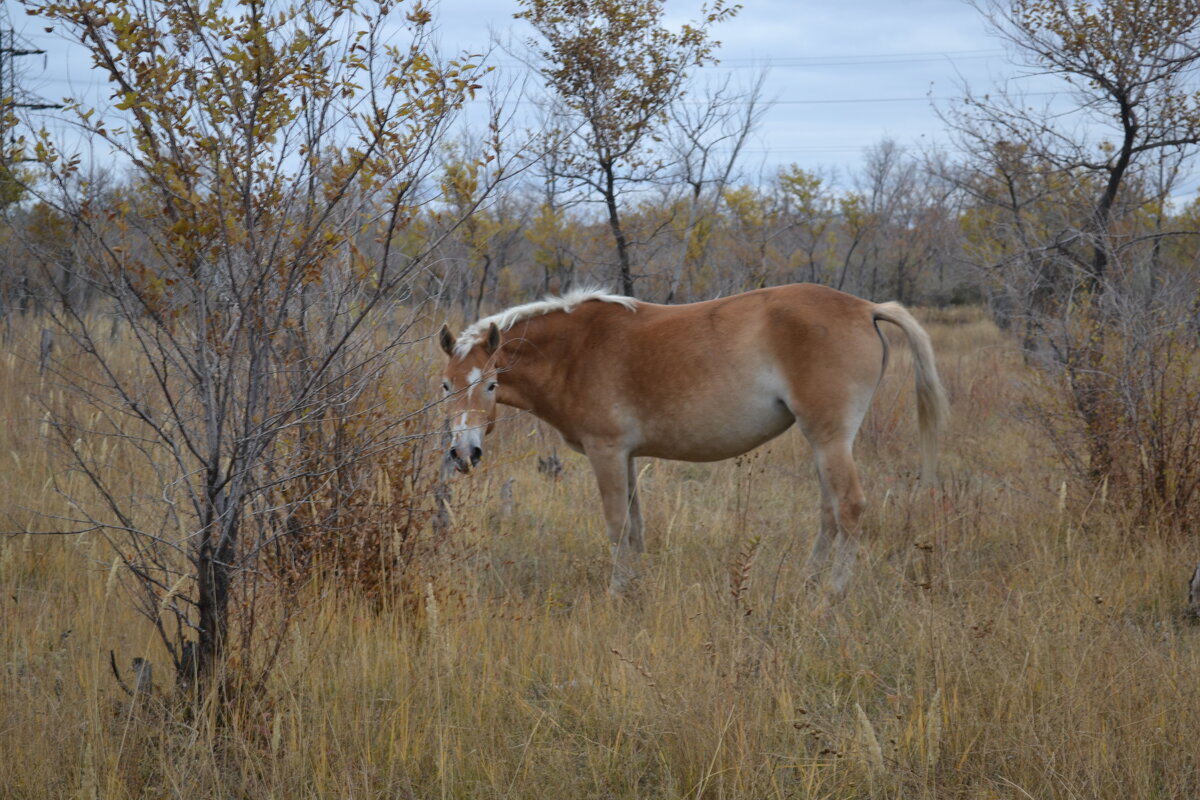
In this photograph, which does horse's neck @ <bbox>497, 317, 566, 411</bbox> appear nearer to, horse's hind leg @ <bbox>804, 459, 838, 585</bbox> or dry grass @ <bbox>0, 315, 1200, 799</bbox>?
dry grass @ <bbox>0, 315, 1200, 799</bbox>

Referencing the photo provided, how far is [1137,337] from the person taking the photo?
5.82m

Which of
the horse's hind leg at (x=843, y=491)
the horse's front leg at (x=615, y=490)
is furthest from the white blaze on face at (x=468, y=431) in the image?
the horse's hind leg at (x=843, y=491)

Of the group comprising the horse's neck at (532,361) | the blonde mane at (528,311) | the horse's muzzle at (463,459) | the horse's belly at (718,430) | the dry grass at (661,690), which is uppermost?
the blonde mane at (528,311)

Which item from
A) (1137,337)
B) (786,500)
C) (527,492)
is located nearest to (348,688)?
(527,492)

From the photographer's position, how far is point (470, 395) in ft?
17.4

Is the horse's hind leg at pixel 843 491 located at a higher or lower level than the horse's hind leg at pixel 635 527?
higher

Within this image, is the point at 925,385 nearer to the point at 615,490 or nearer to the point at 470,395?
the point at 615,490

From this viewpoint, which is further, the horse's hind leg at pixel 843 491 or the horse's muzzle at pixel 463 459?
the horse's hind leg at pixel 843 491

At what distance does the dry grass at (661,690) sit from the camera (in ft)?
9.80

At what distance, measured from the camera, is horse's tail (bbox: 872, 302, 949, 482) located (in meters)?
5.34

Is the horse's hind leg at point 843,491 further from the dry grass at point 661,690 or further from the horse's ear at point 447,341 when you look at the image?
the horse's ear at point 447,341

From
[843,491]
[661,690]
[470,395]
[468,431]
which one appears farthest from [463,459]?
[843,491]

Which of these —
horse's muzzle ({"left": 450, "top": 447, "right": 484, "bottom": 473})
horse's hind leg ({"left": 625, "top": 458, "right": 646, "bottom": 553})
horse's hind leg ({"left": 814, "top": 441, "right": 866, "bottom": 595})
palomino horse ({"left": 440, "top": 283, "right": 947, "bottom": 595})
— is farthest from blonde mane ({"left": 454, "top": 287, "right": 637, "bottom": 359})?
horse's hind leg ({"left": 814, "top": 441, "right": 866, "bottom": 595})

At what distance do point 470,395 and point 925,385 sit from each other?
2747 millimetres
